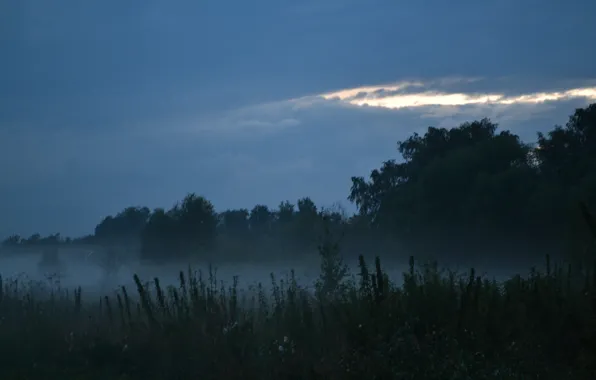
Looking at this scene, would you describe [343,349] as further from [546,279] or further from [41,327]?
[41,327]

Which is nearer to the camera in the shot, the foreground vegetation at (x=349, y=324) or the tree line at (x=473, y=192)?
the foreground vegetation at (x=349, y=324)

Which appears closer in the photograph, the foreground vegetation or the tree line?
the foreground vegetation

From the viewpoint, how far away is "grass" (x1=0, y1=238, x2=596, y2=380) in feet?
31.6

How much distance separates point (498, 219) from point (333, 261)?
1588 cm

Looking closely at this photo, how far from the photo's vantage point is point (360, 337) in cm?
1069

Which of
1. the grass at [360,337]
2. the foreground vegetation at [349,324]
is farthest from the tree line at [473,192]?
the grass at [360,337]

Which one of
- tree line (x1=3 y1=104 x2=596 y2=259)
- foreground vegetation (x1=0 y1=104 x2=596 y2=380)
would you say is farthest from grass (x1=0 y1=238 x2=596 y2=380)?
tree line (x1=3 y1=104 x2=596 y2=259)

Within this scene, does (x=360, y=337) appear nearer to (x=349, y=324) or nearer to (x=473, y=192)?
(x=349, y=324)

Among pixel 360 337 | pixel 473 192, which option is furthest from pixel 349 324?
pixel 473 192

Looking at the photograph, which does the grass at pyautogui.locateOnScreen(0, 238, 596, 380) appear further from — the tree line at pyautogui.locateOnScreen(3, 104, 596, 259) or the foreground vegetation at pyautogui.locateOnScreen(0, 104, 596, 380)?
the tree line at pyautogui.locateOnScreen(3, 104, 596, 259)

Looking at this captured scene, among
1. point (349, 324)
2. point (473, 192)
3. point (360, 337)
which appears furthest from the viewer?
point (473, 192)

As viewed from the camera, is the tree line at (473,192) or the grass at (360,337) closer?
the grass at (360,337)

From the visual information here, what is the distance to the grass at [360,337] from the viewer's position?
9641 millimetres

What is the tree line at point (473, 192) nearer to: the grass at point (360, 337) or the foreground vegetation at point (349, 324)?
the foreground vegetation at point (349, 324)
